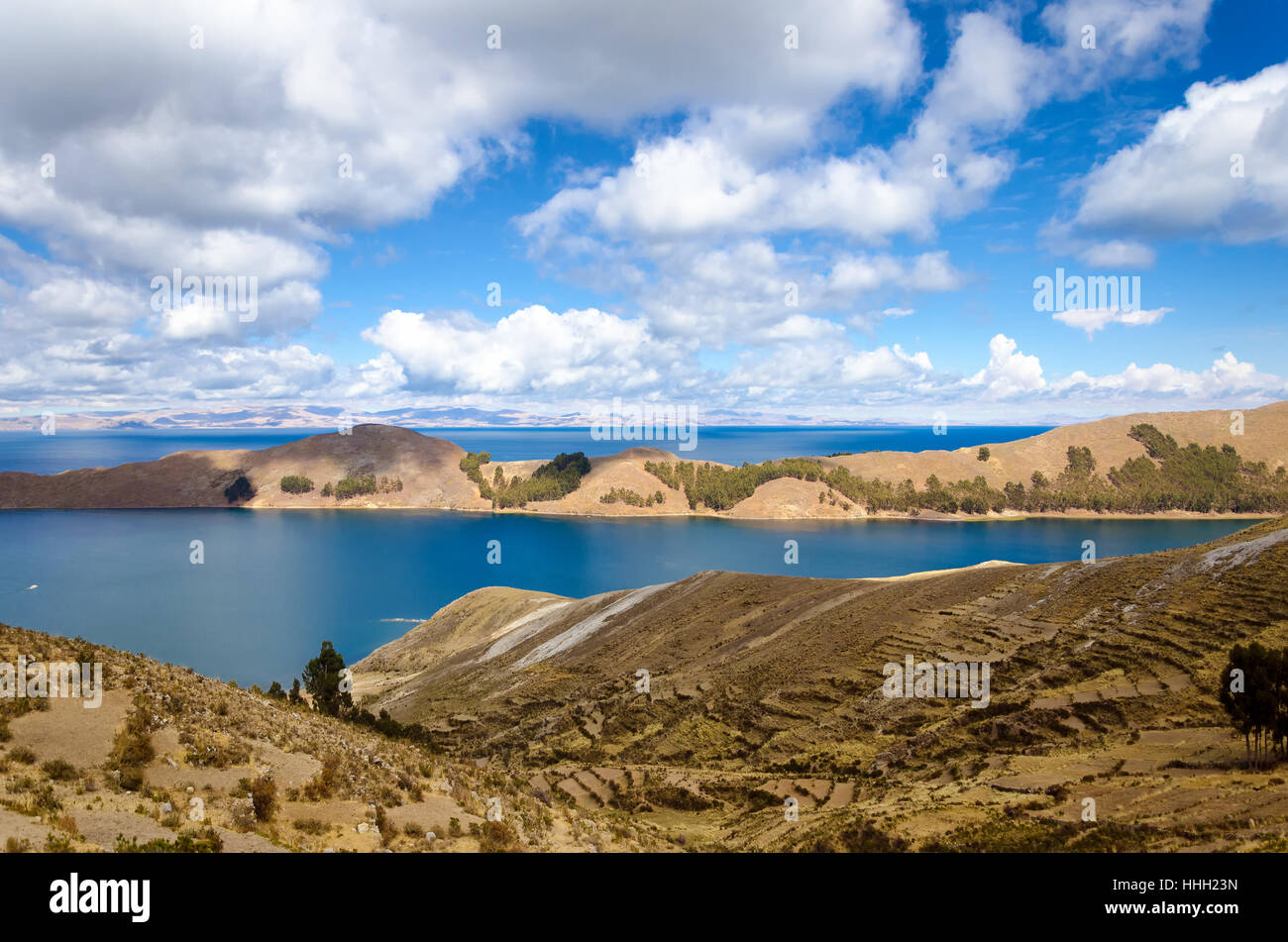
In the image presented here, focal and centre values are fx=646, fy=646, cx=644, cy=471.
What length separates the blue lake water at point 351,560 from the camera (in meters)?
70.8

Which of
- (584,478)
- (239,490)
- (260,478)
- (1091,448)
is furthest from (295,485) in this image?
(1091,448)

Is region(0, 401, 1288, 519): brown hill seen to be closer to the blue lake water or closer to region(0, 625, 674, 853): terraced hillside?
the blue lake water

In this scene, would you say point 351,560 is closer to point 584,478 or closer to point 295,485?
point 584,478

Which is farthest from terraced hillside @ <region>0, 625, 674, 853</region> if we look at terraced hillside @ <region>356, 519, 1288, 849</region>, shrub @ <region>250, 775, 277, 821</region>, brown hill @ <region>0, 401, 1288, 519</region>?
brown hill @ <region>0, 401, 1288, 519</region>

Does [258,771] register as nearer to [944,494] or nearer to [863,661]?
[863,661]

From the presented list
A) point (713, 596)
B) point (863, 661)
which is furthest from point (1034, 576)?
point (713, 596)

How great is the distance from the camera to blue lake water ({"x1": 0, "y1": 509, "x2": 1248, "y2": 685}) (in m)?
70.8

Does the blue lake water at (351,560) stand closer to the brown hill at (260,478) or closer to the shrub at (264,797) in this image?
the brown hill at (260,478)

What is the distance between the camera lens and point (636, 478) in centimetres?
17588

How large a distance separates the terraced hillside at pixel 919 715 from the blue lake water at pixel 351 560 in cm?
3743

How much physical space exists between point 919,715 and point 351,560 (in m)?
106
